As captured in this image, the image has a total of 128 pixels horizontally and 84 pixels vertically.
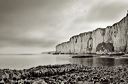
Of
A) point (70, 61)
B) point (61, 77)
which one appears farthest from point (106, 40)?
point (61, 77)

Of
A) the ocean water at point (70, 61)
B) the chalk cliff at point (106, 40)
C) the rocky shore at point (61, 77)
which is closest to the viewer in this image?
the rocky shore at point (61, 77)

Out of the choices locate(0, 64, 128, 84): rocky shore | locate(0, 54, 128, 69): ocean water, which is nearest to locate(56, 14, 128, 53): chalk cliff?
locate(0, 54, 128, 69): ocean water

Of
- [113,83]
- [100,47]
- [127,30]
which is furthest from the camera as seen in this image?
[100,47]

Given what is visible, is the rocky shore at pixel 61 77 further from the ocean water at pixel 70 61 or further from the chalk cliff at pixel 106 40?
the chalk cliff at pixel 106 40

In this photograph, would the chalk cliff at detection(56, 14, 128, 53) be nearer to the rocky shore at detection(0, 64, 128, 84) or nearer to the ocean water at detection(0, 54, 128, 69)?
the ocean water at detection(0, 54, 128, 69)

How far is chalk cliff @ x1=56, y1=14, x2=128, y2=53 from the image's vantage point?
81000 mm

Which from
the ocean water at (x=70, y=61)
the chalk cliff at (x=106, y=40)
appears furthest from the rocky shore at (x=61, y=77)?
the chalk cliff at (x=106, y=40)

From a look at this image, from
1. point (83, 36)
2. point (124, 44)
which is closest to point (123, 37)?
point (124, 44)

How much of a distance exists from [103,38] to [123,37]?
22807mm

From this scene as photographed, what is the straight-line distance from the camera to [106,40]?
10231 centimetres

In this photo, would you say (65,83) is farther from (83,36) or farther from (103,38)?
(83,36)

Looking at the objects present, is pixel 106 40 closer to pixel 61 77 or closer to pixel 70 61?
pixel 70 61

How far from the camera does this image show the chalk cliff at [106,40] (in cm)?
8100

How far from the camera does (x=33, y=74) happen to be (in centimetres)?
1537
